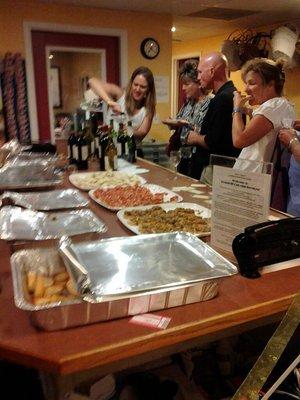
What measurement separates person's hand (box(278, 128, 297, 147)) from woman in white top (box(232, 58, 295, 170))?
15cm

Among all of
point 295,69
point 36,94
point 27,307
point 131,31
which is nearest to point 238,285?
point 27,307

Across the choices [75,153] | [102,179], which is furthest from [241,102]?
[75,153]

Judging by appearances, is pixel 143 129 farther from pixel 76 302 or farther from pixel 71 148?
pixel 76 302

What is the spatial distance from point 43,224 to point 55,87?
3.16 meters

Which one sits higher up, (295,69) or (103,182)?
(295,69)

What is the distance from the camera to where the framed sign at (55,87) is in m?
3.97

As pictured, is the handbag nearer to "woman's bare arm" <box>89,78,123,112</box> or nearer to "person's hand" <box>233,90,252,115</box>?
"person's hand" <box>233,90,252,115</box>

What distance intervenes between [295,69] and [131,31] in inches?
79.4

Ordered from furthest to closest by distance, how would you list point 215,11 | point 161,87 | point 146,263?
point 161,87
point 215,11
point 146,263

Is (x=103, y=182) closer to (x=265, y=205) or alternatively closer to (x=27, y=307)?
(x=265, y=205)

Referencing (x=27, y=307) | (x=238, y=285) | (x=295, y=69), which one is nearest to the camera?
(x=27, y=307)

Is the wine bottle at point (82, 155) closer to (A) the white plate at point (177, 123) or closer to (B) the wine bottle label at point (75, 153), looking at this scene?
(B) the wine bottle label at point (75, 153)

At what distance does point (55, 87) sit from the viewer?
4.00m

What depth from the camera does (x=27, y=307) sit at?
25.8 inches
